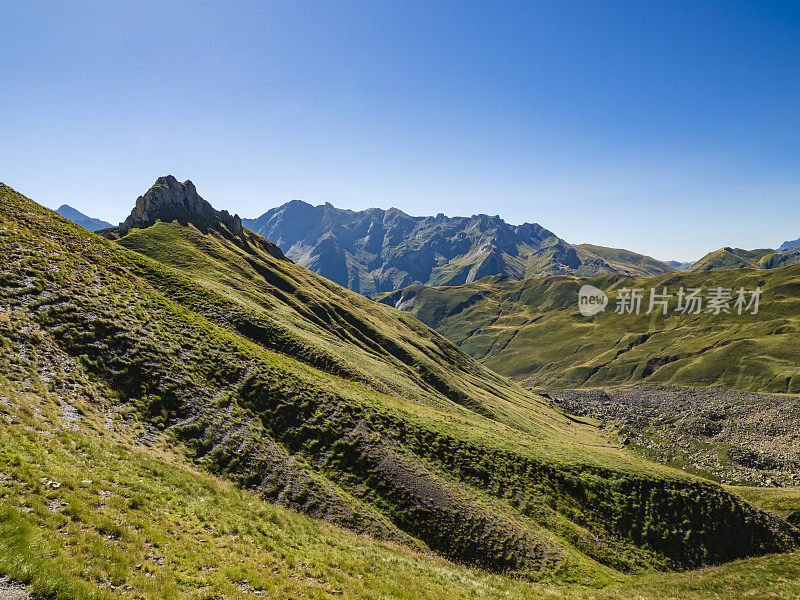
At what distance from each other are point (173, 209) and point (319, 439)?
120 m

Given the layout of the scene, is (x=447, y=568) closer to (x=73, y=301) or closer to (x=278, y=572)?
(x=278, y=572)

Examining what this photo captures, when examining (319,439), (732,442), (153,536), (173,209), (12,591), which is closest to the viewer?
(12,591)

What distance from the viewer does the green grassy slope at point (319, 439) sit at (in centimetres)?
2925

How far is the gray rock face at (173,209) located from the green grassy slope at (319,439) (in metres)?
74.4

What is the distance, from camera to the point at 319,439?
36125 millimetres

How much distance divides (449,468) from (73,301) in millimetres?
43071

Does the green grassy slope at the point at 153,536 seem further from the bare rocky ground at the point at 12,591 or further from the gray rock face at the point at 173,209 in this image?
the gray rock face at the point at 173,209

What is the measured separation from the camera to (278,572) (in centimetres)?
1770

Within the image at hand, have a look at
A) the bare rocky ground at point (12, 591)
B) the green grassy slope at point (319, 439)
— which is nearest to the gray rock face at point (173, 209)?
the green grassy slope at point (319, 439)

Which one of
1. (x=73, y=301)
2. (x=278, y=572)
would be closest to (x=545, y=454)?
(x=278, y=572)

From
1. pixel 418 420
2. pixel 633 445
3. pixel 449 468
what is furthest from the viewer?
pixel 633 445

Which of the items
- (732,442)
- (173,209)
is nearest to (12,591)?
(173,209)

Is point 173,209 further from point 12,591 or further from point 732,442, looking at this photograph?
point 732,442

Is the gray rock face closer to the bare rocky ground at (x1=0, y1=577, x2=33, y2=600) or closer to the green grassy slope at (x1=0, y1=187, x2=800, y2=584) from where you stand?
the green grassy slope at (x1=0, y1=187, x2=800, y2=584)
